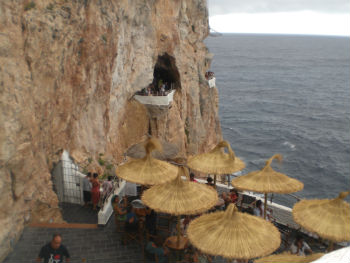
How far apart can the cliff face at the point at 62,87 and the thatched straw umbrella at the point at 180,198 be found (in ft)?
12.7

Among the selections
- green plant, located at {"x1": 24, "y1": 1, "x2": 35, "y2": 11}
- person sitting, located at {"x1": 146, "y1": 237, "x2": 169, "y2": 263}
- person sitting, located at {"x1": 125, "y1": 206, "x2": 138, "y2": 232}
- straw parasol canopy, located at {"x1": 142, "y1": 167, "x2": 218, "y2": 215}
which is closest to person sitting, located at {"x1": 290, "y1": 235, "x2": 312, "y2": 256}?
straw parasol canopy, located at {"x1": 142, "y1": 167, "x2": 218, "y2": 215}

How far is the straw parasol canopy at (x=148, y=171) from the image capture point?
32.5ft

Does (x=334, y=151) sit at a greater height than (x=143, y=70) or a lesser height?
lesser

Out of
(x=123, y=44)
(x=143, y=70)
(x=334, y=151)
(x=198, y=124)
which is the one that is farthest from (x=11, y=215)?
(x=334, y=151)

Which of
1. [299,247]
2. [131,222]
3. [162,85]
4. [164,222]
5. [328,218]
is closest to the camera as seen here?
[328,218]

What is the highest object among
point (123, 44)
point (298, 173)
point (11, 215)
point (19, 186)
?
point (123, 44)

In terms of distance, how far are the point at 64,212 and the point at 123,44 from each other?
12.0m

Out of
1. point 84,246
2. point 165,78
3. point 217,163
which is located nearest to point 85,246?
point 84,246

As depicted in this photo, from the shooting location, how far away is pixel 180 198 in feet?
29.2

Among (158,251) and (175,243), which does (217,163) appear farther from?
(158,251)

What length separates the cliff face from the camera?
953cm

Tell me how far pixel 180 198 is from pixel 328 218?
11.7 feet

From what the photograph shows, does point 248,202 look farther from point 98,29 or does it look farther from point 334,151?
point 334,151

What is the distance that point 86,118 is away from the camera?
15.2 m
